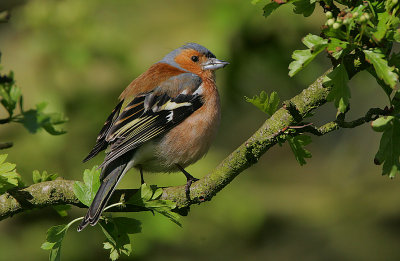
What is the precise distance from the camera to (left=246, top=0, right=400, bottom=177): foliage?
2254 millimetres

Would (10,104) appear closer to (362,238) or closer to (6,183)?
(6,183)

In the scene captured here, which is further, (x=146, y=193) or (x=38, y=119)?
(x=146, y=193)

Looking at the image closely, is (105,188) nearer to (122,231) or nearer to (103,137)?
(122,231)

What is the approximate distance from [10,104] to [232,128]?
6.80m

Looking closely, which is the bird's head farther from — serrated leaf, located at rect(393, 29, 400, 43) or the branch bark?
serrated leaf, located at rect(393, 29, 400, 43)

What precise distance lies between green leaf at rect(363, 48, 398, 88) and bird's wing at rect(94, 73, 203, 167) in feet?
6.57

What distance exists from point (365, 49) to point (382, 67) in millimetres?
140

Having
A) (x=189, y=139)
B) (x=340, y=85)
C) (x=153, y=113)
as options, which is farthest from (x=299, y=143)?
(x=153, y=113)

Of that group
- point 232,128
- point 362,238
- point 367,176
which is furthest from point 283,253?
point 232,128

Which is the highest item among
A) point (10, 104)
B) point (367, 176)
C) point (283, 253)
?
point (10, 104)

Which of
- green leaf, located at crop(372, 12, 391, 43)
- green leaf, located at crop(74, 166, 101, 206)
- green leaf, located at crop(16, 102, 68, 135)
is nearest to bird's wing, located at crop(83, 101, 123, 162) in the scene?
green leaf, located at crop(74, 166, 101, 206)

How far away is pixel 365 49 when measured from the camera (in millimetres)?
2350

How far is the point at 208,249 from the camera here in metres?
7.27

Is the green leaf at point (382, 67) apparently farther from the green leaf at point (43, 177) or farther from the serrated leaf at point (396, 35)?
the green leaf at point (43, 177)
